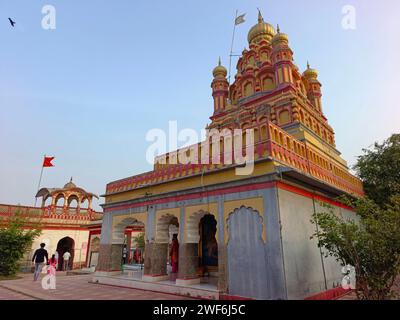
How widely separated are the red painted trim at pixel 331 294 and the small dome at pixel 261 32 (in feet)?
53.7

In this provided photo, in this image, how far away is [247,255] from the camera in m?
7.83

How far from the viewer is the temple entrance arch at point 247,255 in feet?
24.4

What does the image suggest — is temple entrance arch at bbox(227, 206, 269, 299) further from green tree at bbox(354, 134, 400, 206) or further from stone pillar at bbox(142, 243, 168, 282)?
green tree at bbox(354, 134, 400, 206)

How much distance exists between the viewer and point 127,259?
26.4 meters

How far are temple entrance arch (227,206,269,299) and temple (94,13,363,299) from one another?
1.1 inches

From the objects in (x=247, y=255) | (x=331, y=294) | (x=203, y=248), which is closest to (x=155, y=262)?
(x=203, y=248)

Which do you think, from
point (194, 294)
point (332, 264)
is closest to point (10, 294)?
point (194, 294)

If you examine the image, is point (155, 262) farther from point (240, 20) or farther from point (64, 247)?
point (64, 247)

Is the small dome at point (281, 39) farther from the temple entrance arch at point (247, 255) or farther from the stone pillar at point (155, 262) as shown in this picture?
the stone pillar at point (155, 262)

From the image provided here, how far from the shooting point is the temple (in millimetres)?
7621

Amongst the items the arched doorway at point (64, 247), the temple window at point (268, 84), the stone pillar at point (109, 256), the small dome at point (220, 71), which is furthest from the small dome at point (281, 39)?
the arched doorway at point (64, 247)

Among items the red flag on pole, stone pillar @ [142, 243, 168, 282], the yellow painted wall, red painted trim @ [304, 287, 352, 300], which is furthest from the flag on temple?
the red flag on pole

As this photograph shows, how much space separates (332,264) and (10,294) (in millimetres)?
12347
